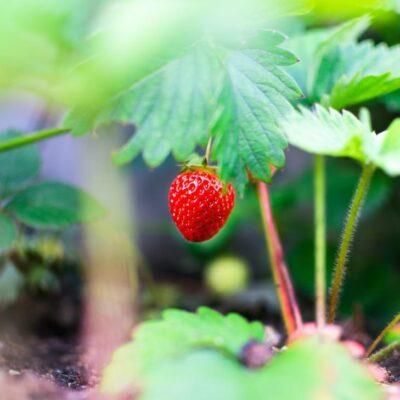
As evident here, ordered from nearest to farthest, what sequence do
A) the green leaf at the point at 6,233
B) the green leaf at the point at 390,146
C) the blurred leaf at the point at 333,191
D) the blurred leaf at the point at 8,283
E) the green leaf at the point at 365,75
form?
the green leaf at the point at 390,146 < the green leaf at the point at 365,75 < the green leaf at the point at 6,233 < the blurred leaf at the point at 8,283 < the blurred leaf at the point at 333,191

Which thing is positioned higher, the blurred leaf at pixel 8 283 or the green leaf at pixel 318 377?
the green leaf at pixel 318 377

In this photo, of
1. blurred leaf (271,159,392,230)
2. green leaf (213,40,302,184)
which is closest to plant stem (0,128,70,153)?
green leaf (213,40,302,184)

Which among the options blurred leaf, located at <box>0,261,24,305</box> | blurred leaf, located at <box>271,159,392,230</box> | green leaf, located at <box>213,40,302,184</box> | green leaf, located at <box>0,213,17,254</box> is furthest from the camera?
blurred leaf, located at <box>271,159,392,230</box>

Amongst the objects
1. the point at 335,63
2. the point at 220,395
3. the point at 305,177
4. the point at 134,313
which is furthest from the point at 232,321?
the point at 305,177

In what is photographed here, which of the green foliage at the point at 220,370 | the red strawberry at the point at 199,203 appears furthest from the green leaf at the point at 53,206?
the green foliage at the point at 220,370

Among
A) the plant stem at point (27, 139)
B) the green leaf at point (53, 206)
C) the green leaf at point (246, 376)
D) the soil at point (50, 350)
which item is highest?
the plant stem at point (27, 139)

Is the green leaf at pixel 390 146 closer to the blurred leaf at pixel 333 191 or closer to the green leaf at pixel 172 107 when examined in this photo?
the green leaf at pixel 172 107

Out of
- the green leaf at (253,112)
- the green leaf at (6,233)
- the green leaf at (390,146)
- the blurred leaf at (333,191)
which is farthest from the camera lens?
the blurred leaf at (333,191)

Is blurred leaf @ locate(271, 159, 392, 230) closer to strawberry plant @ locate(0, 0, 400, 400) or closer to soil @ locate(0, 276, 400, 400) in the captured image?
soil @ locate(0, 276, 400, 400)

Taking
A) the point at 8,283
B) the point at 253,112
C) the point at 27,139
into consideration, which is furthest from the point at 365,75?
the point at 8,283
